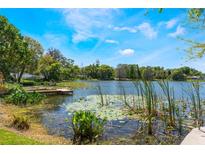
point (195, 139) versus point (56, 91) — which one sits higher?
point (56, 91)

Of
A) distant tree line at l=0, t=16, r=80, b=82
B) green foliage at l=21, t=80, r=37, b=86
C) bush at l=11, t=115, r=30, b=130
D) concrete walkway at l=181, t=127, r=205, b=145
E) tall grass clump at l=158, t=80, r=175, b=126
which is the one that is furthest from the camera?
green foliage at l=21, t=80, r=37, b=86

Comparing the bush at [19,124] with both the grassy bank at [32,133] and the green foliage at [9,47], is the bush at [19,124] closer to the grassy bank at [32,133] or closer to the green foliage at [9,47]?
the grassy bank at [32,133]

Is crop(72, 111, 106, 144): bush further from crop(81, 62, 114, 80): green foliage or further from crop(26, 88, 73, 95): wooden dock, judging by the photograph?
crop(26, 88, 73, 95): wooden dock

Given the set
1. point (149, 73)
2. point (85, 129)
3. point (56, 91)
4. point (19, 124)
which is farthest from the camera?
point (56, 91)

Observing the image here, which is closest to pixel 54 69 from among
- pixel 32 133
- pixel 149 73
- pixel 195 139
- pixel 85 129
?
pixel 149 73

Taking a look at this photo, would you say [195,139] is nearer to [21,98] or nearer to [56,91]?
[21,98]

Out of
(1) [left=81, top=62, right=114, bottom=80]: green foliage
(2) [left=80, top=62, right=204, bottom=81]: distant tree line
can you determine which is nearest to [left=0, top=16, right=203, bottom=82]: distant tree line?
(1) [left=81, top=62, right=114, bottom=80]: green foliage

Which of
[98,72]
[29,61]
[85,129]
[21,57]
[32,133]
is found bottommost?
[32,133]

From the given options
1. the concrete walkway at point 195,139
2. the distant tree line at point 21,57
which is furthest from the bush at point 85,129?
the distant tree line at point 21,57

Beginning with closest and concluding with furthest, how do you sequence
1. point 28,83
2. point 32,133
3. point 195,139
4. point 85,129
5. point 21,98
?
1. point 195,139
2. point 85,129
3. point 32,133
4. point 21,98
5. point 28,83

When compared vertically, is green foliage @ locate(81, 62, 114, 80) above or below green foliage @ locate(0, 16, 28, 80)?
below

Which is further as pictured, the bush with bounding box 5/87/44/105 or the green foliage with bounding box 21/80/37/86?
the green foliage with bounding box 21/80/37/86

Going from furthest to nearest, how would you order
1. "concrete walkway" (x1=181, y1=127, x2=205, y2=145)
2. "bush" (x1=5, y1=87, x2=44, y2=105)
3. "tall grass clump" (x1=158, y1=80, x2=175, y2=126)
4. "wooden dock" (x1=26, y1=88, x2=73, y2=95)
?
"wooden dock" (x1=26, y1=88, x2=73, y2=95) → "bush" (x1=5, y1=87, x2=44, y2=105) → "tall grass clump" (x1=158, y1=80, x2=175, y2=126) → "concrete walkway" (x1=181, y1=127, x2=205, y2=145)
